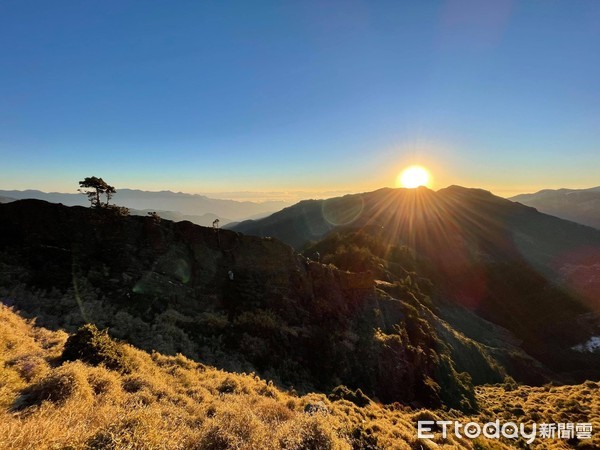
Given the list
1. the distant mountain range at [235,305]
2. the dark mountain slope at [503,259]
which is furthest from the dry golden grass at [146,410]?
the dark mountain slope at [503,259]

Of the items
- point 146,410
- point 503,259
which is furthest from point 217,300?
point 503,259

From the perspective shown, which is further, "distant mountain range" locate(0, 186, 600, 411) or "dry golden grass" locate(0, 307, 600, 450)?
"distant mountain range" locate(0, 186, 600, 411)

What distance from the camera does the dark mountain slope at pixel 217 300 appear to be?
66.2 feet

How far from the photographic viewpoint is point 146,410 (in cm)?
823

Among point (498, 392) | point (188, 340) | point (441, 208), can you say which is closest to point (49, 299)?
point (188, 340)

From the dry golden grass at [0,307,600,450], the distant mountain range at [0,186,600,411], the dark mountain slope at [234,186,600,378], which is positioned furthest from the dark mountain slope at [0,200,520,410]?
the dark mountain slope at [234,186,600,378]

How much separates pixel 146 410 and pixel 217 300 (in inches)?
753

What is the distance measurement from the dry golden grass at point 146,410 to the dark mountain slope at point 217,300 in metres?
4.32

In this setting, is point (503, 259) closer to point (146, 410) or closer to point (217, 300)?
point (217, 300)

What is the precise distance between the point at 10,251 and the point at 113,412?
21812 mm

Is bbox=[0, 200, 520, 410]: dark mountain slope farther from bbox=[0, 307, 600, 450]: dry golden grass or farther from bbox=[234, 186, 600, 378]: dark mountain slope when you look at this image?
bbox=[234, 186, 600, 378]: dark mountain slope

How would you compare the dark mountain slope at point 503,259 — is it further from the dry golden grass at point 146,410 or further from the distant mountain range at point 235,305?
the dry golden grass at point 146,410

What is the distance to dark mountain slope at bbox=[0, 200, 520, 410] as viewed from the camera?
66.2 ft

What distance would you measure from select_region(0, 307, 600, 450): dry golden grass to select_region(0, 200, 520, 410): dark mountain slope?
14.2ft
